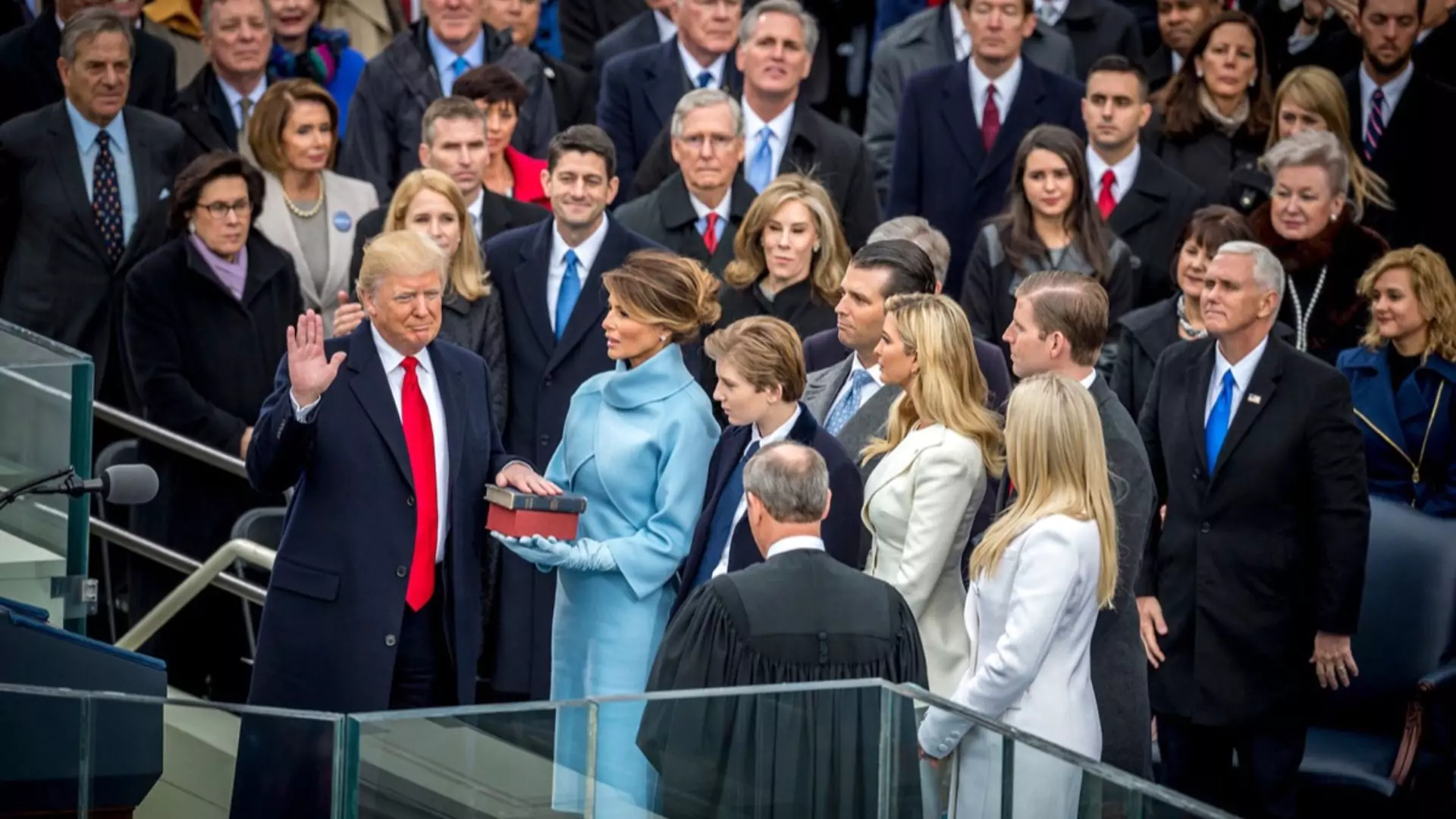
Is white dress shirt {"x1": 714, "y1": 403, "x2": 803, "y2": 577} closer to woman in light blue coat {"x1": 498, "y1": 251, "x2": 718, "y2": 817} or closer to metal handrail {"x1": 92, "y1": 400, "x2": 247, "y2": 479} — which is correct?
woman in light blue coat {"x1": 498, "y1": 251, "x2": 718, "y2": 817}

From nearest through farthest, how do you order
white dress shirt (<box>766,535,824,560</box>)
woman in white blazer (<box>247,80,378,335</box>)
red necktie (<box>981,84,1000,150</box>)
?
white dress shirt (<box>766,535,824,560</box>) < woman in white blazer (<box>247,80,378,335</box>) < red necktie (<box>981,84,1000,150</box>)

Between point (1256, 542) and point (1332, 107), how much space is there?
273 cm

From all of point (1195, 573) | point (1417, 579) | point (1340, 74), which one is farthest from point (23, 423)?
point (1340, 74)

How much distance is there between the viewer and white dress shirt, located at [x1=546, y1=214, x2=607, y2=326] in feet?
24.7

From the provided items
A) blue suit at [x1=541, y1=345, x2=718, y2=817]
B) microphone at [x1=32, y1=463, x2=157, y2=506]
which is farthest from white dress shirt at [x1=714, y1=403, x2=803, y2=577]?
microphone at [x1=32, y1=463, x2=157, y2=506]

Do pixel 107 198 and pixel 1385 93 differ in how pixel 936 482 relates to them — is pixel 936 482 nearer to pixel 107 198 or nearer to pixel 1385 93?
pixel 107 198

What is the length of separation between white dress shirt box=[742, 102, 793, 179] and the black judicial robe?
13.7 ft

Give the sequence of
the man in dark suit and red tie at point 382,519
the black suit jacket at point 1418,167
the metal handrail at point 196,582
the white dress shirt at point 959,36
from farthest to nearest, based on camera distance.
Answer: the white dress shirt at point 959,36 → the black suit jacket at point 1418,167 → the metal handrail at point 196,582 → the man in dark suit and red tie at point 382,519

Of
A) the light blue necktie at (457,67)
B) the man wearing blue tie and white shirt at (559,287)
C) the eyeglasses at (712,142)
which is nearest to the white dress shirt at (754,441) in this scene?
the man wearing blue tie and white shirt at (559,287)

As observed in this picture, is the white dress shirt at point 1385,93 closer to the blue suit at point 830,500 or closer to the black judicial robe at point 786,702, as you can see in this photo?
the blue suit at point 830,500

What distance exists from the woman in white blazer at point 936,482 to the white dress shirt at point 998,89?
3281mm

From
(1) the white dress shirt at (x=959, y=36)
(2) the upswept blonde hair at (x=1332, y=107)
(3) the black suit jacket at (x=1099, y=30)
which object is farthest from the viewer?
(3) the black suit jacket at (x=1099, y=30)

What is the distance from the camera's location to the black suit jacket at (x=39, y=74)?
30.0 feet

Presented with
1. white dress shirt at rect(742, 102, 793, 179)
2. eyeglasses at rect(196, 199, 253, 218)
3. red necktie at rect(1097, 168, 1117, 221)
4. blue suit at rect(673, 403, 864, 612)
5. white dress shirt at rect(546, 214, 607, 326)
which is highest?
white dress shirt at rect(742, 102, 793, 179)
